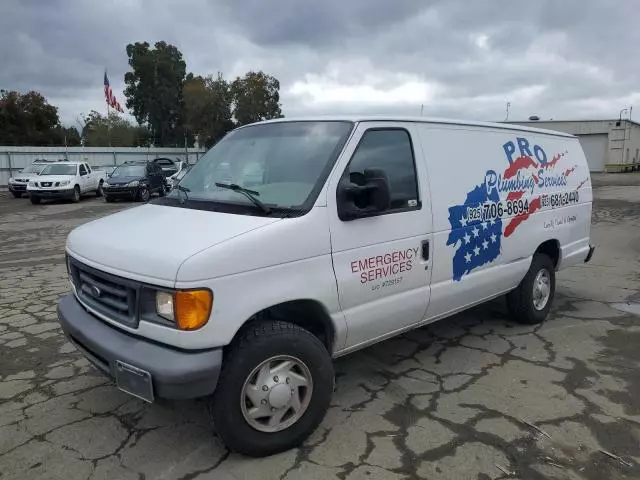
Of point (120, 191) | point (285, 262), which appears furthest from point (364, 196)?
Result: point (120, 191)

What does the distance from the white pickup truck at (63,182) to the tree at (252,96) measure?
18741mm

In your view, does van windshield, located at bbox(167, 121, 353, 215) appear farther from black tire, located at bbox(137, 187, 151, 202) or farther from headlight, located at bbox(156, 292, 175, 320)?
black tire, located at bbox(137, 187, 151, 202)

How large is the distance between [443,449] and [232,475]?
1258 mm

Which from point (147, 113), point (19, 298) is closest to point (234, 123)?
point (147, 113)

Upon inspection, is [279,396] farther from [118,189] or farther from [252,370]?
[118,189]

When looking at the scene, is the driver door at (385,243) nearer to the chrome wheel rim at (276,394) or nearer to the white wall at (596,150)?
the chrome wheel rim at (276,394)

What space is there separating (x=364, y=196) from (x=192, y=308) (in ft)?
4.24

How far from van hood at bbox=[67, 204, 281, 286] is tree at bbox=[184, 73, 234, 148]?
3829 centimetres

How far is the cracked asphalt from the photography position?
2938mm

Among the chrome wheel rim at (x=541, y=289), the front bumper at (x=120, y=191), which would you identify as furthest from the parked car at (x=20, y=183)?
the chrome wheel rim at (x=541, y=289)

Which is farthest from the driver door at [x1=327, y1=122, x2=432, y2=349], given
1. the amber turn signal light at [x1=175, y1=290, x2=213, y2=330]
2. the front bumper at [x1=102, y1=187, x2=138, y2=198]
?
the front bumper at [x1=102, y1=187, x2=138, y2=198]

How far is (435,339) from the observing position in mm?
4918

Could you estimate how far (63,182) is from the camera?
68.3 ft

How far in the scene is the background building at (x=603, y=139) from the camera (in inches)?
1672
